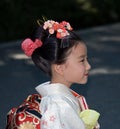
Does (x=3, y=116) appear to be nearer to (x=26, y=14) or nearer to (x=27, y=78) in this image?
(x=27, y=78)

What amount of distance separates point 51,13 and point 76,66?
577cm

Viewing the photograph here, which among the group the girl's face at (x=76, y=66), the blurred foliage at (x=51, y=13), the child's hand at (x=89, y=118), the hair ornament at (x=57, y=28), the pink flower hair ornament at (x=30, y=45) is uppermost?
the blurred foliage at (x=51, y=13)

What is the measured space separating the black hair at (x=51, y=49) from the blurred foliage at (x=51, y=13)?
16.8ft

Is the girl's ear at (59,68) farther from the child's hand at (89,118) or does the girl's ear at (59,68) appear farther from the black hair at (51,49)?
the child's hand at (89,118)

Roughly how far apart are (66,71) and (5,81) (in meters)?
3.15

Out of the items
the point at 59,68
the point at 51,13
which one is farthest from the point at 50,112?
the point at 51,13

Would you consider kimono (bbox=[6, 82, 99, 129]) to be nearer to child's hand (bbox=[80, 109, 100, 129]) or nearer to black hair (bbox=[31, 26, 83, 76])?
child's hand (bbox=[80, 109, 100, 129])

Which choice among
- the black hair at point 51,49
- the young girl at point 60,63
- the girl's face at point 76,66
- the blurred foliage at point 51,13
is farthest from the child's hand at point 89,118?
the blurred foliage at point 51,13

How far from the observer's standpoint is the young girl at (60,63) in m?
3.63

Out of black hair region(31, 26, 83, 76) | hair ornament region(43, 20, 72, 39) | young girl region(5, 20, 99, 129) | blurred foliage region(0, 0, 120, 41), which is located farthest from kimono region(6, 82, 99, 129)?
blurred foliage region(0, 0, 120, 41)

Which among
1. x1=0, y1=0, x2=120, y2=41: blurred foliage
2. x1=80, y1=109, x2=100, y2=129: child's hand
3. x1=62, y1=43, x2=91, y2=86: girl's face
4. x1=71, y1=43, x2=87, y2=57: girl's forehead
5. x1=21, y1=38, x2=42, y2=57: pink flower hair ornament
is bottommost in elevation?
x1=80, y1=109, x2=100, y2=129: child's hand

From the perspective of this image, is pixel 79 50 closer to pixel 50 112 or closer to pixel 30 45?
pixel 30 45

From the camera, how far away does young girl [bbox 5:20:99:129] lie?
3631mm

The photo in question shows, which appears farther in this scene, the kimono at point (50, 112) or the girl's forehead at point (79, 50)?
the girl's forehead at point (79, 50)
